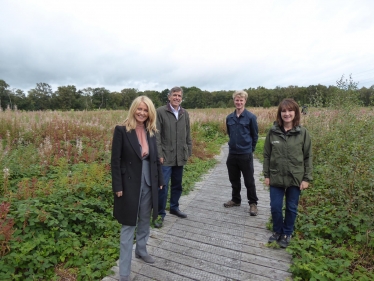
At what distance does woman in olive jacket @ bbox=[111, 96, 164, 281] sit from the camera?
93.0 inches

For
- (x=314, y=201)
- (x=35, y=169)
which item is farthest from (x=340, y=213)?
Answer: (x=35, y=169)

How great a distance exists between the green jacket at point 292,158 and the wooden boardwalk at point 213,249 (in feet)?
3.15

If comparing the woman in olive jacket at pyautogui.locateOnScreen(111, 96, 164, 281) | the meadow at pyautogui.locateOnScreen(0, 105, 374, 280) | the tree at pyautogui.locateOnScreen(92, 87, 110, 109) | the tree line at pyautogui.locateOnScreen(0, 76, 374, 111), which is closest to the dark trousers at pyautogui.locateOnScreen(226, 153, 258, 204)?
the meadow at pyautogui.locateOnScreen(0, 105, 374, 280)

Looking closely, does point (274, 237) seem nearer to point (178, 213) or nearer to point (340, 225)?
point (340, 225)

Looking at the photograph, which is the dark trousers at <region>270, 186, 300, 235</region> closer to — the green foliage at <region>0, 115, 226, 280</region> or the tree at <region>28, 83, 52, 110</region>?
the green foliage at <region>0, 115, 226, 280</region>

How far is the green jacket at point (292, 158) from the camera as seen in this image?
294 cm

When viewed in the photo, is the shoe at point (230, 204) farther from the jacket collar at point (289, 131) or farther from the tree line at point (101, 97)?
the tree line at point (101, 97)

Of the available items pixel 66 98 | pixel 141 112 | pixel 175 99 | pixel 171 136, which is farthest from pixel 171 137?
pixel 66 98

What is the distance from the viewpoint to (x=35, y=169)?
4672mm

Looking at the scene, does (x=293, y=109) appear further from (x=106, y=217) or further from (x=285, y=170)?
(x=106, y=217)

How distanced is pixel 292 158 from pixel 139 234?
218 centimetres

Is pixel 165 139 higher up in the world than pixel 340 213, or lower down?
higher up

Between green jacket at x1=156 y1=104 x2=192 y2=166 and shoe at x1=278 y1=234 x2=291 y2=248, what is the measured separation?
1.83 metres

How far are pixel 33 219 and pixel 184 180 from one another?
3579mm
